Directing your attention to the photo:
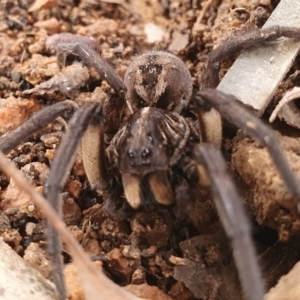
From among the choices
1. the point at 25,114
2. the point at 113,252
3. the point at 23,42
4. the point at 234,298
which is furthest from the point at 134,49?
the point at 234,298

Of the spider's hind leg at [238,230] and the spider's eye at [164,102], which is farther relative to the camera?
the spider's eye at [164,102]

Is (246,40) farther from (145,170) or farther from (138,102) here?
(145,170)

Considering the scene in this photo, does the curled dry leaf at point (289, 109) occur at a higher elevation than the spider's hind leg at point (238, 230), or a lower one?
higher

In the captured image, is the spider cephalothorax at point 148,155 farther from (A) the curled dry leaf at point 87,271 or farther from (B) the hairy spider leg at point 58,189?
(A) the curled dry leaf at point 87,271

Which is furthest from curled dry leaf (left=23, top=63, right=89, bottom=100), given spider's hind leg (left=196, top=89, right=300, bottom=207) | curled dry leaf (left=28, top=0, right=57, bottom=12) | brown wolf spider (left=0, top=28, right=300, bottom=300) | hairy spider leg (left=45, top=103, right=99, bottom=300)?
spider's hind leg (left=196, top=89, right=300, bottom=207)

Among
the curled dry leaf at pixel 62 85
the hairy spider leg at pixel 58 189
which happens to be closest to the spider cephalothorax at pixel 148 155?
the hairy spider leg at pixel 58 189

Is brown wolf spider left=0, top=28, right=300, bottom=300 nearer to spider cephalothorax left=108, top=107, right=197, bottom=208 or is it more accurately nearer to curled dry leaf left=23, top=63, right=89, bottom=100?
spider cephalothorax left=108, top=107, right=197, bottom=208

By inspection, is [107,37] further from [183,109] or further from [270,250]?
[270,250]

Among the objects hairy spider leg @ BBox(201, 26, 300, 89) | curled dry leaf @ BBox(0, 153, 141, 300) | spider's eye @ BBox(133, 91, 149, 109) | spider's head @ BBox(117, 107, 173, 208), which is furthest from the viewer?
spider's eye @ BBox(133, 91, 149, 109)
